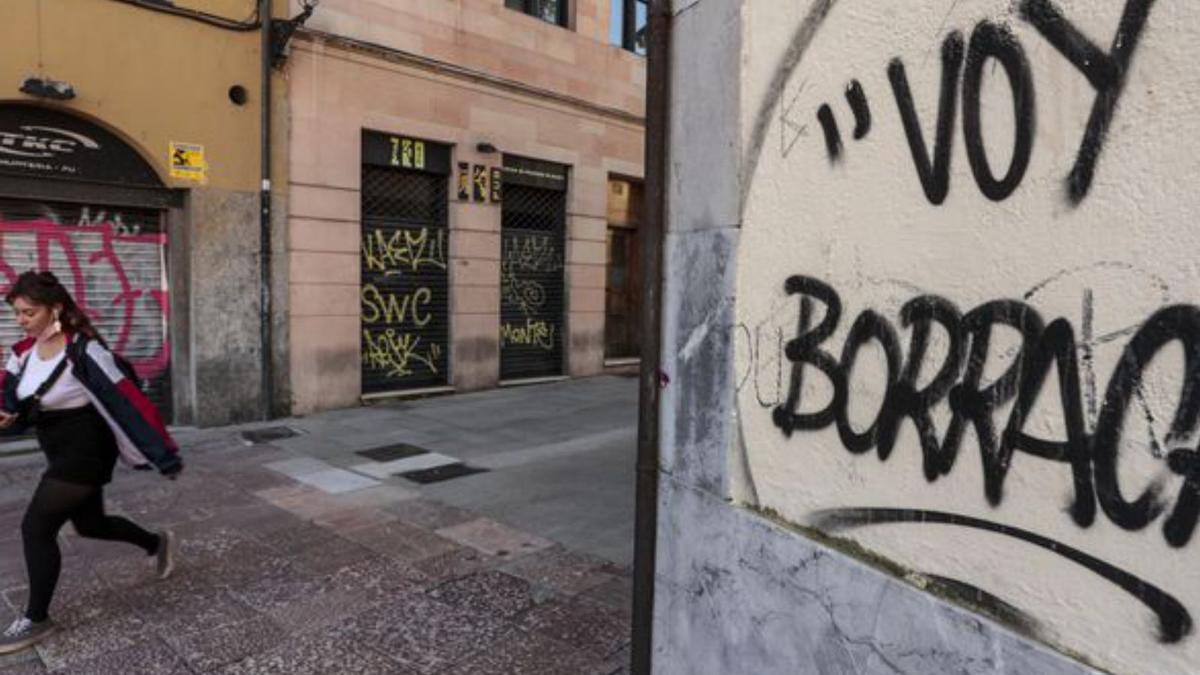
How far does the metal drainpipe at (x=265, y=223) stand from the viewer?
8891mm

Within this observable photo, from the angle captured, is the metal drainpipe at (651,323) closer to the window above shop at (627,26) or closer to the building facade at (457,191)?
the building facade at (457,191)

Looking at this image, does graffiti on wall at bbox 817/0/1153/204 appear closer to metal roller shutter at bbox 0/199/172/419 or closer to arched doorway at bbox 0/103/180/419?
arched doorway at bbox 0/103/180/419

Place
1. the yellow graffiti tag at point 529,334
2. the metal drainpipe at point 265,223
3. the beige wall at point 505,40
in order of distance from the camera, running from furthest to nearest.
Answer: the yellow graffiti tag at point 529,334
the beige wall at point 505,40
the metal drainpipe at point 265,223

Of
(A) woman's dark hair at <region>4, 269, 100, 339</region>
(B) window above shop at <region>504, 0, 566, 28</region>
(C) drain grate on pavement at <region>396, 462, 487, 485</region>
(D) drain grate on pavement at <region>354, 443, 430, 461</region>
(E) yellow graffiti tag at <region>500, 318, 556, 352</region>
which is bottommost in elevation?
(C) drain grate on pavement at <region>396, 462, 487, 485</region>

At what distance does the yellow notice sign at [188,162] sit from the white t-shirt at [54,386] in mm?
5005

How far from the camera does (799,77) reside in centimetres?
244

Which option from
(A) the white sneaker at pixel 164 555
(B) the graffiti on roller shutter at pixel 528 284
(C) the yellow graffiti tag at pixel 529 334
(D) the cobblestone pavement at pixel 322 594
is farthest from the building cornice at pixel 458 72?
(A) the white sneaker at pixel 164 555

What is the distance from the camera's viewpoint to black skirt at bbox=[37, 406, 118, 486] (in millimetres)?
3959

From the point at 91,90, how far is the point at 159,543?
17.2 ft

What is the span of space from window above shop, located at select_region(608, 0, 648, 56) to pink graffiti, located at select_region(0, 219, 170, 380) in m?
7.76

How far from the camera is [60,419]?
156 inches

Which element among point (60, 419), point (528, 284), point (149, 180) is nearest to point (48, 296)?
point (60, 419)

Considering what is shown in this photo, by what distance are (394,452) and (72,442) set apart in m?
4.02

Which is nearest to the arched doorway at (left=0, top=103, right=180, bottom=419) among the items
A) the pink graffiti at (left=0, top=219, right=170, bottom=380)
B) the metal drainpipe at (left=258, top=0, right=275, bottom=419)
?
the pink graffiti at (left=0, top=219, right=170, bottom=380)
